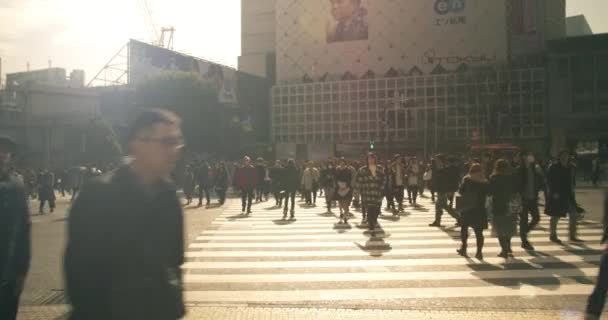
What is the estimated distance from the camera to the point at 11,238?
3670 mm

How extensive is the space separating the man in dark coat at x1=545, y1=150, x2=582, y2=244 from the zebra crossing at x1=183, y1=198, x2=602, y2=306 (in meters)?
0.46

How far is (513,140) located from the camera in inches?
2530

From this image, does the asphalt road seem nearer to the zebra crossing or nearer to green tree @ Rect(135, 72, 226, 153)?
the zebra crossing

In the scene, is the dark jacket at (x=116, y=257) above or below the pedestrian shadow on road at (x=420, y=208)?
above

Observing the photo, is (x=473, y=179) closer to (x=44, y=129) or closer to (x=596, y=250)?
(x=596, y=250)

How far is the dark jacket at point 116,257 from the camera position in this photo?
2.24 meters

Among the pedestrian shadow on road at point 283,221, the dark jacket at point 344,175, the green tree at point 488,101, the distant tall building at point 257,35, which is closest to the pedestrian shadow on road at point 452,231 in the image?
the dark jacket at point 344,175

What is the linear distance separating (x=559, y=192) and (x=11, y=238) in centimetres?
1012

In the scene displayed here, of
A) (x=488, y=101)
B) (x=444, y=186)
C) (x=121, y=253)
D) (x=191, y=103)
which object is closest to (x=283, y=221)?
(x=444, y=186)

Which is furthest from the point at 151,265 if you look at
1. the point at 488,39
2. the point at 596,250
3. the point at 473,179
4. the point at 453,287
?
the point at 488,39

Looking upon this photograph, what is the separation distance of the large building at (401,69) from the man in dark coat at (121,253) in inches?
2399

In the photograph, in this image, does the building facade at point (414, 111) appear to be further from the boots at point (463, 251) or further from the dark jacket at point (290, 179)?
the boots at point (463, 251)

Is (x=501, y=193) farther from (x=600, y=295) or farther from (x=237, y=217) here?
(x=237, y=217)

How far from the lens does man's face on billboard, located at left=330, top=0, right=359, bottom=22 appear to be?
79.9 m
